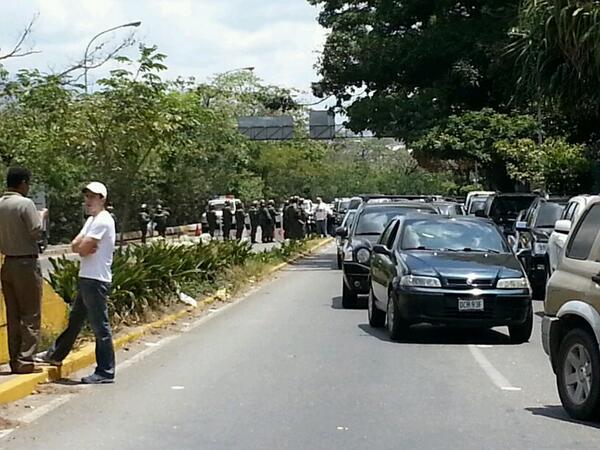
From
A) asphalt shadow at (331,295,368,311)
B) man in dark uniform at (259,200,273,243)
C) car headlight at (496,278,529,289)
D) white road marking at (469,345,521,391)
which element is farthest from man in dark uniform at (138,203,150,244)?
white road marking at (469,345,521,391)

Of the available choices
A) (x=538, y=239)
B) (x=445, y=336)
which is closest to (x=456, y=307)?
(x=445, y=336)

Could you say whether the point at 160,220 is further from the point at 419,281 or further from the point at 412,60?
the point at 419,281

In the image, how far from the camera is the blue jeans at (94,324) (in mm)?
10633

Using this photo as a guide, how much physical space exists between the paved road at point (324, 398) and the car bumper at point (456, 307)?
1.12 feet

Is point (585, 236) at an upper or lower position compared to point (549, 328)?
upper

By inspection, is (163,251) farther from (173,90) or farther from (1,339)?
(1,339)

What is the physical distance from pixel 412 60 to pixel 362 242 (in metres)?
15.8

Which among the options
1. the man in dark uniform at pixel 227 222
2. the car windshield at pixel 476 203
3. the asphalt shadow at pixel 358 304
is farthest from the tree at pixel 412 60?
the asphalt shadow at pixel 358 304

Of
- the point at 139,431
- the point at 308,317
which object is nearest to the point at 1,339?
the point at 139,431

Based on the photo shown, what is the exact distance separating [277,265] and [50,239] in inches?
631

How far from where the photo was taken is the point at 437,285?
44.1ft

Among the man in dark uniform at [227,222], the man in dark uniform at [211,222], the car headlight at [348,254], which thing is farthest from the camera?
the man in dark uniform at [211,222]

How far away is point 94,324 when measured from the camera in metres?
10.7

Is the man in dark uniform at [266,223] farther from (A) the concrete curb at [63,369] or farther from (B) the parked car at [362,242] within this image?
(A) the concrete curb at [63,369]
